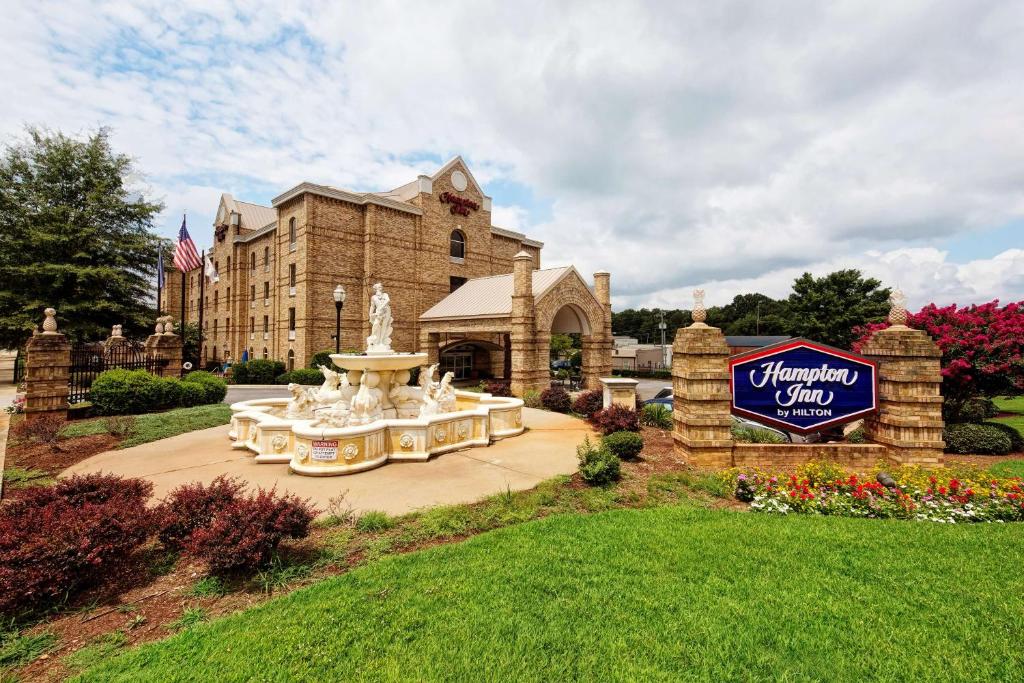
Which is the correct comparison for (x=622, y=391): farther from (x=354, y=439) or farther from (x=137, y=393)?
(x=137, y=393)

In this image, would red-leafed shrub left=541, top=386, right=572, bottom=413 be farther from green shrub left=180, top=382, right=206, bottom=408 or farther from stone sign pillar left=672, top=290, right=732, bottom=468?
green shrub left=180, top=382, right=206, bottom=408

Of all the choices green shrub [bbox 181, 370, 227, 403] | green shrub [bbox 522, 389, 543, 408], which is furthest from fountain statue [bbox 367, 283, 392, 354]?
green shrub [bbox 181, 370, 227, 403]

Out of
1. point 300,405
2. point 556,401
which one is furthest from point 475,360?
point 300,405

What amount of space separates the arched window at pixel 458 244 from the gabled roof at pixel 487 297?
412cm

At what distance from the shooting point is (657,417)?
41.8 ft

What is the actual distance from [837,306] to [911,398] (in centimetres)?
4123

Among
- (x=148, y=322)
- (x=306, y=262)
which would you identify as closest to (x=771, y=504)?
(x=306, y=262)

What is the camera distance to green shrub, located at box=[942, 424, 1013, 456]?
10.5m

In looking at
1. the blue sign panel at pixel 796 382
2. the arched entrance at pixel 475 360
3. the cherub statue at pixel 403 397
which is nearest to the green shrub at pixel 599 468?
the blue sign panel at pixel 796 382

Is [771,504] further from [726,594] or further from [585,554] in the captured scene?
[585,554]

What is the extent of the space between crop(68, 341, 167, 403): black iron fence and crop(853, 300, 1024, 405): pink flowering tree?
78.3 feet

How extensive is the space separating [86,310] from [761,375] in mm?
34747

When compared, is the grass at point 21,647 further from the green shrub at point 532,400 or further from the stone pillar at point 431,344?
the stone pillar at point 431,344

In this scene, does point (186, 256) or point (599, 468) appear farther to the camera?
point (186, 256)
